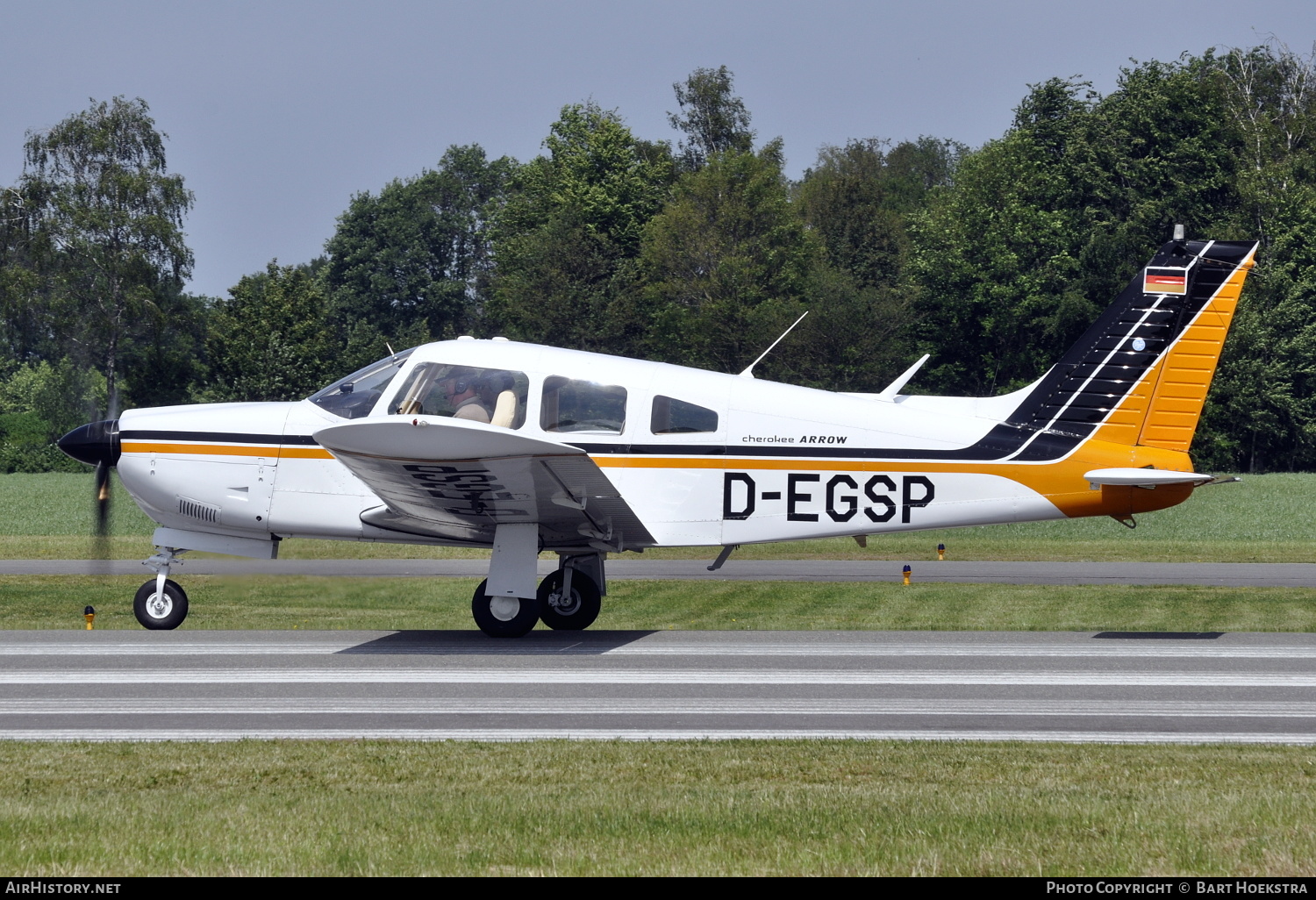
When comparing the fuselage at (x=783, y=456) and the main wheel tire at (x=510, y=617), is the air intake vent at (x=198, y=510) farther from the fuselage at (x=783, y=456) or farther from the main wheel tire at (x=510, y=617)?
the main wheel tire at (x=510, y=617)

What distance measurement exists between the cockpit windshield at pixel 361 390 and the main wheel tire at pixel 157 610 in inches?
92.0

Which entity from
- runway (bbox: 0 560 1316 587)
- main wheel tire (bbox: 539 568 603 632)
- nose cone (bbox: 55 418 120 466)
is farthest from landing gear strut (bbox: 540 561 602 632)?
runway (bbox: 0 560 1316 587)

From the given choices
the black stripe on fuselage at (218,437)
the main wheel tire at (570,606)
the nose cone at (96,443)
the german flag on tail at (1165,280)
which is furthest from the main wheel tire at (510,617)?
the german flag on tail at (1165,280)

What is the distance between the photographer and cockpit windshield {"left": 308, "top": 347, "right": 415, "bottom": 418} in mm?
11812

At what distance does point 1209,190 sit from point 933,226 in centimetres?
1203

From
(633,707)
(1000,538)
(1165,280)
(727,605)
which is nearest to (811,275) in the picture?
(1000,538)

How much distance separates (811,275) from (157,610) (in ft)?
150

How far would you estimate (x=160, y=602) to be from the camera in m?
12.5

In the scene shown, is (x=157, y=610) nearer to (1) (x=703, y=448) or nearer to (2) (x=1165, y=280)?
(1) (x=703, y=448)

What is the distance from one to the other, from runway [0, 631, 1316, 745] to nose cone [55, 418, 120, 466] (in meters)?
1.59

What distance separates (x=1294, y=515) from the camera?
3672 cm

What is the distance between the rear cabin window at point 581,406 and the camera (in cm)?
1166

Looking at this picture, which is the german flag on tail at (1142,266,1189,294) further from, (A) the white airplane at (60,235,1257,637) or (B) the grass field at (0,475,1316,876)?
(B) the grass field at (0,475,1316,876)

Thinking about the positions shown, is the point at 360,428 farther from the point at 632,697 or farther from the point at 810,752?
the point at 810,752
